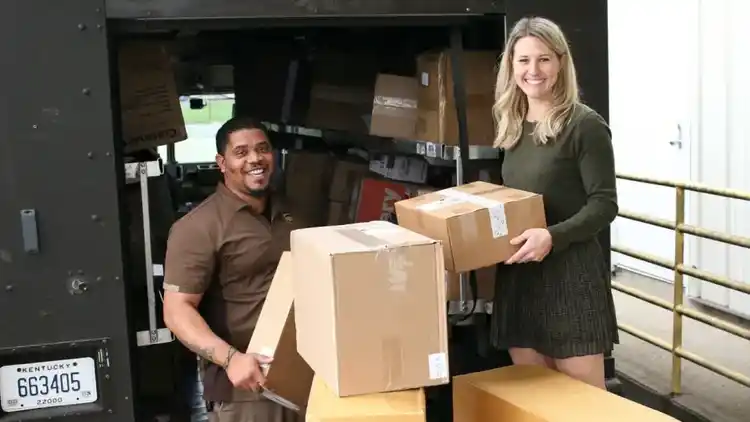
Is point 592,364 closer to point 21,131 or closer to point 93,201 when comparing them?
point 93,201

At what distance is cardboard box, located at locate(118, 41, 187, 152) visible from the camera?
11.2ft

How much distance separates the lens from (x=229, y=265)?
2.85 metres

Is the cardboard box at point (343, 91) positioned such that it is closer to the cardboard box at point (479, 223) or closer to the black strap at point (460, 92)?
the black strap at point (460, 92)

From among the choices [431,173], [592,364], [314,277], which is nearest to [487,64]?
[431,173]

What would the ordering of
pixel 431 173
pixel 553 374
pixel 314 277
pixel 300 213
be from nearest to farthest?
1. pixel 314 277
2. pixel 553 374
3. pixel 300 213
4. pixel 431 173

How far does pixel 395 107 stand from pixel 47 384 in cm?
177

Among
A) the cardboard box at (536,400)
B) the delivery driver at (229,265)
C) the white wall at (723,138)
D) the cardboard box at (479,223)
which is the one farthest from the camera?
the white wall at (723,138)

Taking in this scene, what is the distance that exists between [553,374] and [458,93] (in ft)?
3.79

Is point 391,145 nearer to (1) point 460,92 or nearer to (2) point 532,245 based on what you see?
(1) point 460,92

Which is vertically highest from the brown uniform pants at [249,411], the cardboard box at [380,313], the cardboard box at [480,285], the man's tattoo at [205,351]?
the cardboard box at [380,313]

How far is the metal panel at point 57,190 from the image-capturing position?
254 cm

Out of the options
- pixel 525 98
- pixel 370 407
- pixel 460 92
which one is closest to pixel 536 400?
pixel 370 407

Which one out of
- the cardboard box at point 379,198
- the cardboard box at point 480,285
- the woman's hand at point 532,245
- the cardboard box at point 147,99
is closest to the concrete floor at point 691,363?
the cardboard box at point 480,285

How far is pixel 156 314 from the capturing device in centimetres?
316
